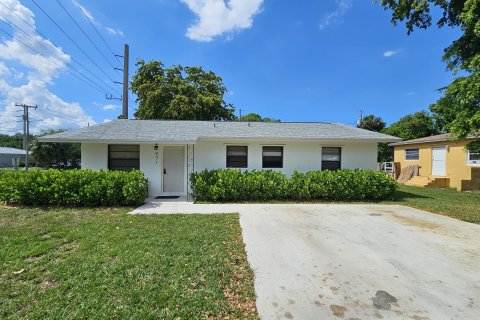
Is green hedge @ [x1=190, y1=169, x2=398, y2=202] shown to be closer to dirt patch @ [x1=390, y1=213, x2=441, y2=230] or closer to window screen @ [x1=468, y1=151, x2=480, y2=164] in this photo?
dirt patch @ [x1=390, y1=213, x2=441, y2=230]

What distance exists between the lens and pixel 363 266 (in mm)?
3756

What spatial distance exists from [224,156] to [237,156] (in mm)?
578

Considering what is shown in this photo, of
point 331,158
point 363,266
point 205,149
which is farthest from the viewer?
point 331,158

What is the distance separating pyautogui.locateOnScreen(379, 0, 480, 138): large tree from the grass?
8654mm

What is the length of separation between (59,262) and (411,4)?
487 inches

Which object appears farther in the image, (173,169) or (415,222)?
(173,169)

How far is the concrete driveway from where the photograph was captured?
2750mm

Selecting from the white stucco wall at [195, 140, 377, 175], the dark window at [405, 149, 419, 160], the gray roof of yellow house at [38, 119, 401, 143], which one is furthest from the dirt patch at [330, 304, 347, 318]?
the dark window at [405, 149, 419, 160]

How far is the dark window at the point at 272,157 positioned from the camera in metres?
10.5

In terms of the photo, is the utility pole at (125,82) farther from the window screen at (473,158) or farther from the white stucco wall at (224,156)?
the window screen at (473,158)

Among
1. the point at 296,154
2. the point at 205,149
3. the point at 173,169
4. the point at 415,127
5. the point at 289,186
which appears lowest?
the point at 289,186

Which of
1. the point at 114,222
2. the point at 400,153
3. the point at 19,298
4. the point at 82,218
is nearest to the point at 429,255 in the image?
the point at 19,298

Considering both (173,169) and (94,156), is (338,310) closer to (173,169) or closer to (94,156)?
(173,169)

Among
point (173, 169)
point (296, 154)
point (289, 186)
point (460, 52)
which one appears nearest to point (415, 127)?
point (460, 52)
